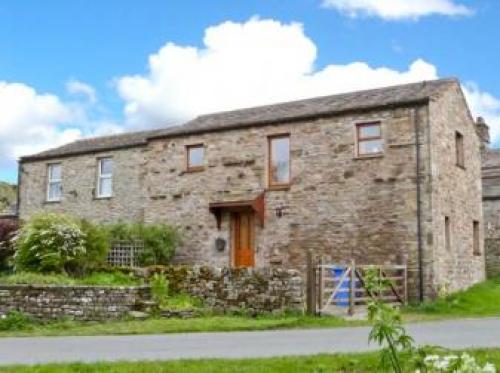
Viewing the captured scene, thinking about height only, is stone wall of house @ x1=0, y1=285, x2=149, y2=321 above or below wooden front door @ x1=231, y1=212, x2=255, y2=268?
below

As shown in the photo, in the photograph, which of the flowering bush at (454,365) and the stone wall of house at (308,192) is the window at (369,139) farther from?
the flowering bush at (454,365)

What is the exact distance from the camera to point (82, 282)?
1883cm

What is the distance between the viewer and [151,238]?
979 inches

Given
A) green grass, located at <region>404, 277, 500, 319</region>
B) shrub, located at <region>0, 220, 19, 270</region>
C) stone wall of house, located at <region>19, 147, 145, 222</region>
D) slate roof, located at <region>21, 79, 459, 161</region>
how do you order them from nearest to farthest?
green grass, located at <region>404, 277, 500, 319</region>
slate roof, located at <region>21, 79, 459, 161</region>
shrub, located at <region>0, 220, 19, 270</region>
stone wall of house, located at <region>19, 147, 145, 222</region>

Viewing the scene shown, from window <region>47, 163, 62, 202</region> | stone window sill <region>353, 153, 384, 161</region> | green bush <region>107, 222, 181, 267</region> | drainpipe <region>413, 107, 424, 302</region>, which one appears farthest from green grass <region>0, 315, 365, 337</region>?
window <region>47, 163, 62, 202</region>

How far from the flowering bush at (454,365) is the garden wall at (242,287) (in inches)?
516

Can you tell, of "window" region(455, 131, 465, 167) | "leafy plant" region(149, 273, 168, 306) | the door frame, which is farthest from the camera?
"window" region(455, 131, 465, 167)

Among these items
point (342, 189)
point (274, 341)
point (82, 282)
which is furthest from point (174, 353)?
point (342, 189)

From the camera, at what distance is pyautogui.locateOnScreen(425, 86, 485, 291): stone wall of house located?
21.3 m

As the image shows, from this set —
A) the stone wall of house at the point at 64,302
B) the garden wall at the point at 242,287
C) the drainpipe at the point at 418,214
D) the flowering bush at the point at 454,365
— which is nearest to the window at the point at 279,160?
the drainpipe at the point at 418,214

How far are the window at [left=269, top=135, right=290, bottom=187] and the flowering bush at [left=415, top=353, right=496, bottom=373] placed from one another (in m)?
19.2

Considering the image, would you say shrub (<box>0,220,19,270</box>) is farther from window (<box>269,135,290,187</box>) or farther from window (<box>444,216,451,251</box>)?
window (<box>444,216,451,251</box>)

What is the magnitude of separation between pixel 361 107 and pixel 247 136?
4.44m

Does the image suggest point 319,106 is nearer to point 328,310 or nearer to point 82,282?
point 328,310
